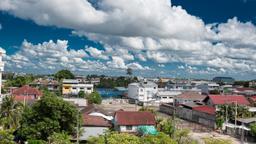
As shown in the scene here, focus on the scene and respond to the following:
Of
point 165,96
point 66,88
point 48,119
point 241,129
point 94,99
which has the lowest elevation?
point 241,129

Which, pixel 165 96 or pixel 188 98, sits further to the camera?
pixel 165 96

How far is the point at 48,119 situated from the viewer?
3133 cm

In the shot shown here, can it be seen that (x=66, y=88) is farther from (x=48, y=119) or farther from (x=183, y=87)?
(x=48, y=119)

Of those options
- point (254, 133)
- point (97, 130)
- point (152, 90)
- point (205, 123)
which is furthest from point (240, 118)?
point (152, 90)

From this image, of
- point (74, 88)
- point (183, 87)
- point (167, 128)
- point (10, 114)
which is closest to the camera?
point (167, 128)

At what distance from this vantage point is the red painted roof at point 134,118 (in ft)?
129

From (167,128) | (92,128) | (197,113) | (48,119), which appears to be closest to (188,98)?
(197,113)

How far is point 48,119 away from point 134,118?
11770mm

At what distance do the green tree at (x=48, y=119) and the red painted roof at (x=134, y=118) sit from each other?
26.1 feet

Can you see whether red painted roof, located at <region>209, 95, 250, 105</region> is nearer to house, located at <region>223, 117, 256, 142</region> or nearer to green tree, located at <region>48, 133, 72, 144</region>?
house, located at <region>223, 117, 256, 142</region>

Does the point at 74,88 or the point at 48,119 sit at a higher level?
the point at 48,119

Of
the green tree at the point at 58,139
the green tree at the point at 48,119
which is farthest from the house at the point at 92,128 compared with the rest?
the green tree at the point at 58,139

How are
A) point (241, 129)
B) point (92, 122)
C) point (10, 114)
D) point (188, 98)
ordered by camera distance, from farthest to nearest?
point (188, 98) → point (241, 129) → point (10, 114) → point (92, 122)

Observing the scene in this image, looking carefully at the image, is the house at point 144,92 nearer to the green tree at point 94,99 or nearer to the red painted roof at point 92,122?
the green tree at point 94,99
